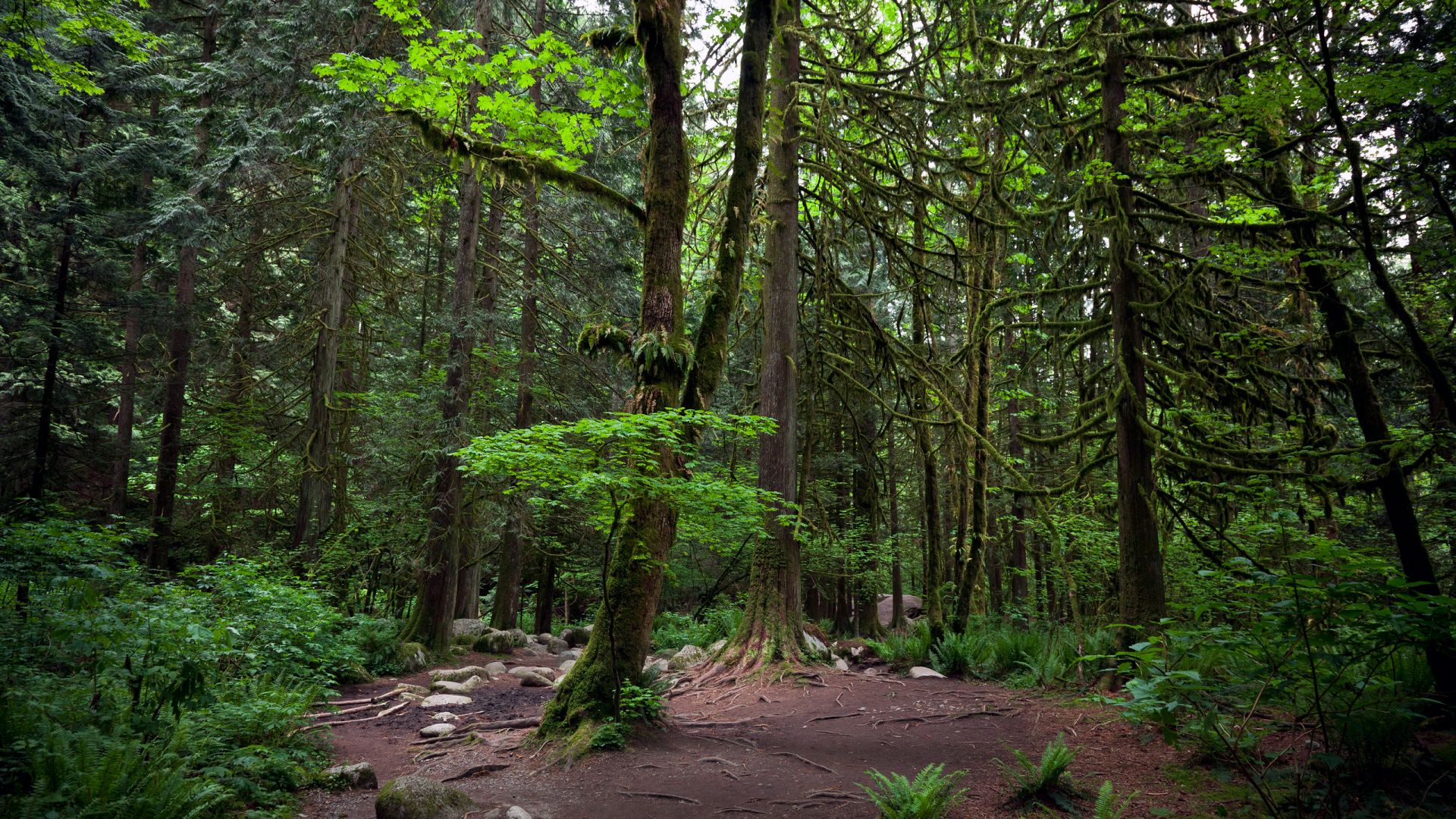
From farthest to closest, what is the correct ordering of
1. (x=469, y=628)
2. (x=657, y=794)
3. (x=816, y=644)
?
(x=469, y=628) → (x=816, y=644) → (x=657, y=794)

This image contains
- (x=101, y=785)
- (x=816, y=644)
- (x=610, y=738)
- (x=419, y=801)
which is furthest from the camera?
(x=816, y=644)

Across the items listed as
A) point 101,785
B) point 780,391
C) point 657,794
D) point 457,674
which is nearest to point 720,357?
point 780,391

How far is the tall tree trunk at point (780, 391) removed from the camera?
353 inches

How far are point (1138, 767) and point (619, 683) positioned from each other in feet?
14.5

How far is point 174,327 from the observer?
13.7 metres

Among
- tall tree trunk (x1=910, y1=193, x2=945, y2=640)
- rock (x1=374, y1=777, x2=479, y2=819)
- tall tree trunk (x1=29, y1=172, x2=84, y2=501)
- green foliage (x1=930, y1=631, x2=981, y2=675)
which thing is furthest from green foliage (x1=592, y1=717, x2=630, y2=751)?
tall tree trunk (x1=29, y1=172, x2=84, y2=501)

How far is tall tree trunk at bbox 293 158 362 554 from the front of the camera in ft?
38.6

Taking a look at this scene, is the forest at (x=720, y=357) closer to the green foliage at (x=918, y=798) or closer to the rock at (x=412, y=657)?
the rock at (x=412, y=657)

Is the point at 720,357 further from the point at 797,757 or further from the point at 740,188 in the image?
the point at 797,757

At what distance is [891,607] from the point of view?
23.8 metres

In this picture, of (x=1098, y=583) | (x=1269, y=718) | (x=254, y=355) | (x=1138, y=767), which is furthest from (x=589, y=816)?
(x=1098, y=583)

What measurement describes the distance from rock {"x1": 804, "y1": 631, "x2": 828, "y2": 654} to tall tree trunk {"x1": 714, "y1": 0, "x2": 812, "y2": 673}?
0.39m

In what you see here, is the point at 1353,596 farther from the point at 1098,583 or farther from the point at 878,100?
the point at 1098,583

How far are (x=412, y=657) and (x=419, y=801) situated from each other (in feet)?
23.0
